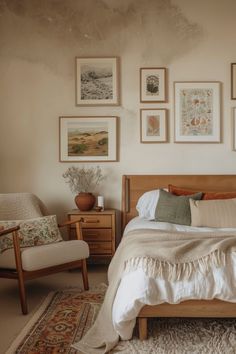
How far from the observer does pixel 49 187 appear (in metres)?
4.48

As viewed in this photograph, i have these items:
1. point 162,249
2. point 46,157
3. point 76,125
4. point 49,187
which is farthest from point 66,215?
point 162,249

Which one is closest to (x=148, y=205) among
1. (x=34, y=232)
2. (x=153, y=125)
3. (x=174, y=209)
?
(x=174, y=209)

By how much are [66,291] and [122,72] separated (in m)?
2.49

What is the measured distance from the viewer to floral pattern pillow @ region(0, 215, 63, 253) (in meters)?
3.31

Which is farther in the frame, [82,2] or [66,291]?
[82,2]

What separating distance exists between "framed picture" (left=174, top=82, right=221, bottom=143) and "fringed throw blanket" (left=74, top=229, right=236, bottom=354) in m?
2.01

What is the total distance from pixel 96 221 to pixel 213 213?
1.25m

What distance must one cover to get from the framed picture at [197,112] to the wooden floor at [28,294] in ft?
5.97

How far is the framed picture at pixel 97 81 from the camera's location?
4.42 metres

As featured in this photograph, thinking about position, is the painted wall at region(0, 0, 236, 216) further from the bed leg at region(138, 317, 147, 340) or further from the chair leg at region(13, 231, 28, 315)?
the bed leg at region(138, 317, 147, 340)

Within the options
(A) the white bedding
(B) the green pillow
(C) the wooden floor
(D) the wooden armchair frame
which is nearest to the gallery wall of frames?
(B) the green pillow

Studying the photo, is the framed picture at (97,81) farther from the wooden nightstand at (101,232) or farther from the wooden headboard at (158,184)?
the wooden nightstand at (101,232)

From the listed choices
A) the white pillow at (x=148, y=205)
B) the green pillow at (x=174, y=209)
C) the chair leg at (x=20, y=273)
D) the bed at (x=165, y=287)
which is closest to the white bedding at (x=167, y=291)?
the bed at (x=165, y=287)

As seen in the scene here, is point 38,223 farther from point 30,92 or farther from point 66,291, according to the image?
point 30,92
